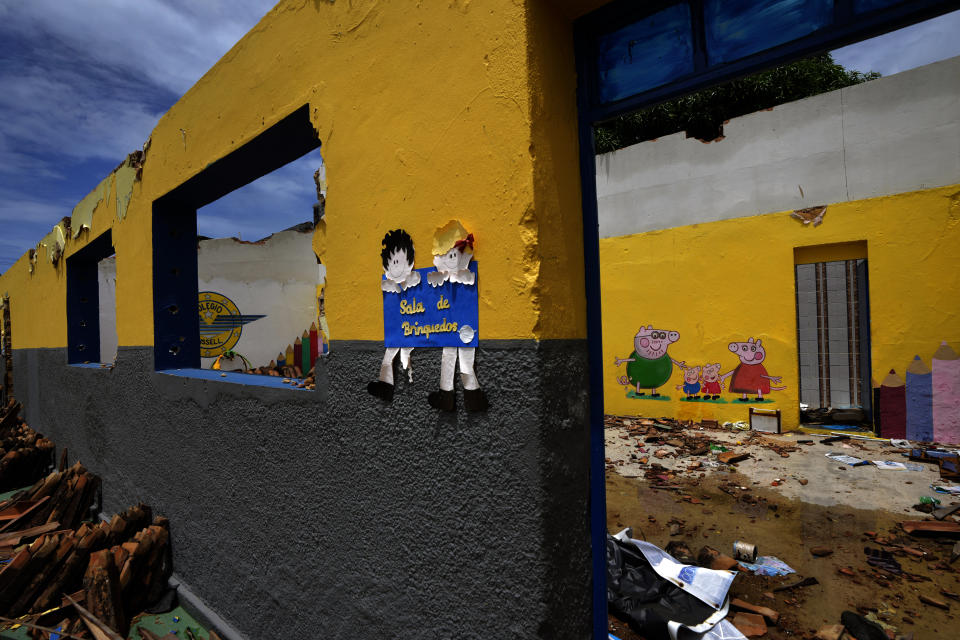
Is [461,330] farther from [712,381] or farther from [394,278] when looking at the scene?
[712,381]

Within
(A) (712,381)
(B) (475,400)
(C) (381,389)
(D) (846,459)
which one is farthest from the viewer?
(A) (712,381)

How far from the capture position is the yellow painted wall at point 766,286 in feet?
20.1

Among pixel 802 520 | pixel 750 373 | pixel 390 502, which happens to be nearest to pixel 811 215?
pixel 750 373

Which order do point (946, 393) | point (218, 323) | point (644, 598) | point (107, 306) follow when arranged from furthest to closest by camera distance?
point (218, 323), point (107, 306), point (946, 393), point (644, 598)

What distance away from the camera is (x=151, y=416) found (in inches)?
148

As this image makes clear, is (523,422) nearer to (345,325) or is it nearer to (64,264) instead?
(345,325)

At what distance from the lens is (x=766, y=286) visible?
23.6ft

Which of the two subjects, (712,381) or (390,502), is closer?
(390,502)

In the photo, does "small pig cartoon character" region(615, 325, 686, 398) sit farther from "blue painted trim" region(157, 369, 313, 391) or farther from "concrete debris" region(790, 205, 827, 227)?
"blue painted trim" region(157, 369, 313, 391)

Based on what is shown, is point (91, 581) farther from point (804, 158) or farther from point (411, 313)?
point (804, 158)

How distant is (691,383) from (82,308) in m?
9.09

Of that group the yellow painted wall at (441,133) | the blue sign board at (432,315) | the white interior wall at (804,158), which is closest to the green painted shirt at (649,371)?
the white interior wall at (804,158)

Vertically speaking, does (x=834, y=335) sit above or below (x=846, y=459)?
above

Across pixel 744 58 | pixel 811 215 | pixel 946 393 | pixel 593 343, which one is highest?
pixel 811 215
